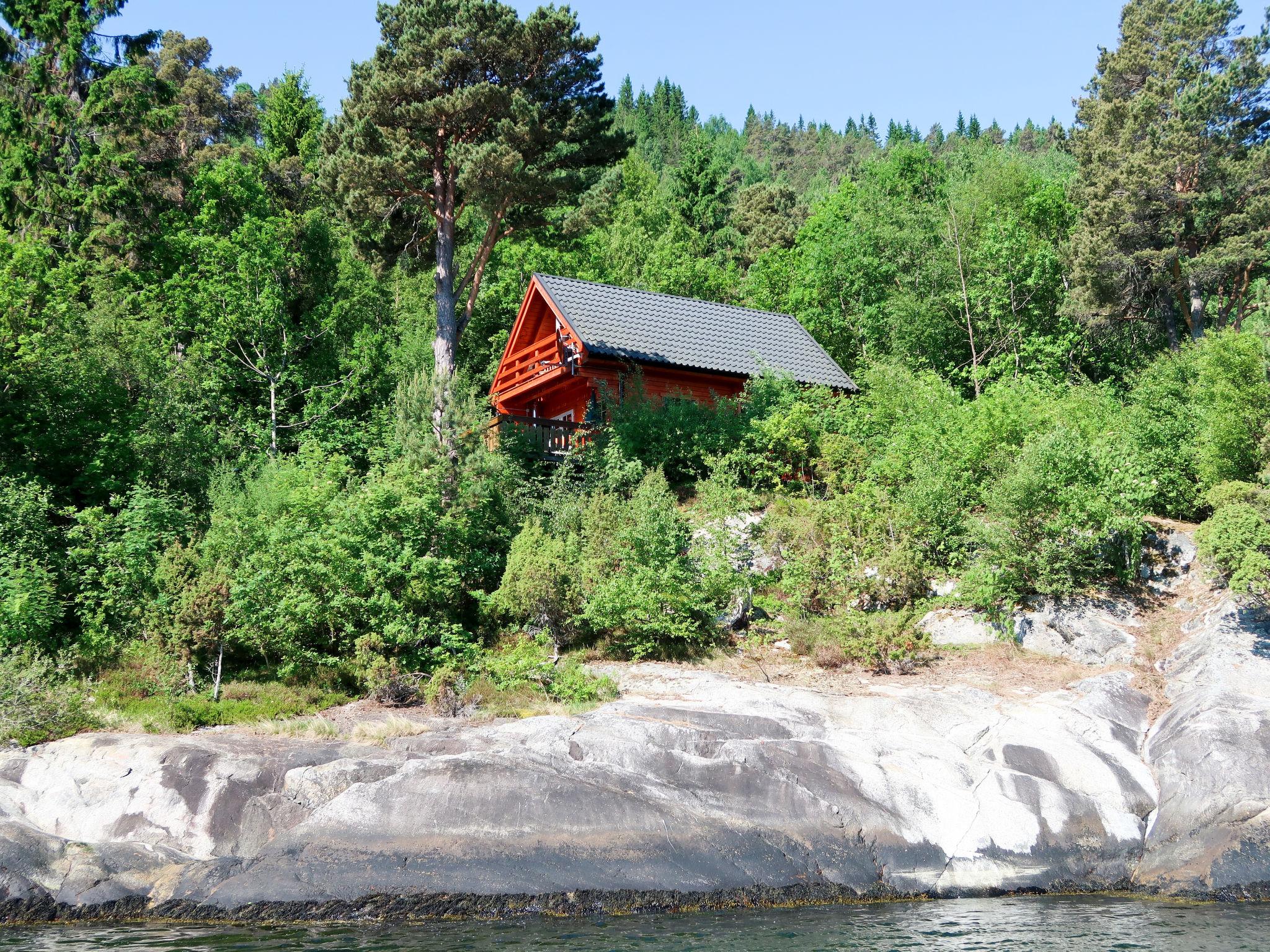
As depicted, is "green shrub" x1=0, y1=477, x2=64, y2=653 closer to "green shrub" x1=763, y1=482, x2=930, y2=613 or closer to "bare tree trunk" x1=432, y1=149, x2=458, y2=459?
"bare tree trunk" x1=432, y1=149, x2=458, y2=459

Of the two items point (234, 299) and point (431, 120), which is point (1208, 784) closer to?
point (431, 120)

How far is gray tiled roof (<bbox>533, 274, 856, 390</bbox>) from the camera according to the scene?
98.0ft

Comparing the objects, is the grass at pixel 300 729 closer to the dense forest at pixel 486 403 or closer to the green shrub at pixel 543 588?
the dense forest at pixel 486 403

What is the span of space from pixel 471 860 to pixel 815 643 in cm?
834

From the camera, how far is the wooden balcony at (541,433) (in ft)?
81.9

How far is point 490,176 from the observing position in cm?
2303

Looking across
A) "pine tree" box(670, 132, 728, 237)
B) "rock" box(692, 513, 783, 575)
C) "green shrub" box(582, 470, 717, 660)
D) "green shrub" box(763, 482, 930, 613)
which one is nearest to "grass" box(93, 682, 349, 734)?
"green shrub" box(582, 470, 717, 660)

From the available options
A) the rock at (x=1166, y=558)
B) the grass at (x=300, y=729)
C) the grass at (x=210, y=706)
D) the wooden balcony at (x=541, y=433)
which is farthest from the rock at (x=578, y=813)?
the wooden balcony at (x=541, y=433)

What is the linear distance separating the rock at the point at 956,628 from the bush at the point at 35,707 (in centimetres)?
1495

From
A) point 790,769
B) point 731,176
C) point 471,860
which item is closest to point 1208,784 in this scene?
point 790,769

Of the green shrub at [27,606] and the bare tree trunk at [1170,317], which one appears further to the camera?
the bare tree trunk at [1170,317]

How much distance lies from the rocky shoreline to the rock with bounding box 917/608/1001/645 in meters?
3.15

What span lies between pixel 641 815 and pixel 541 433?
14.0 meters

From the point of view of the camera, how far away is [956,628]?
1991 centimetres
